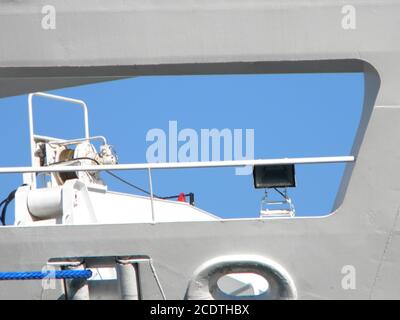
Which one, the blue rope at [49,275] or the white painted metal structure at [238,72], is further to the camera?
the white painted metal structure at [238,72]

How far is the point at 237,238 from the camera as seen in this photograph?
7496mm

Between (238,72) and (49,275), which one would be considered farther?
(238,72)

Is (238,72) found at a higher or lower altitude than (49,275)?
higher

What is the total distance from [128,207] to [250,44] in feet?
9.73

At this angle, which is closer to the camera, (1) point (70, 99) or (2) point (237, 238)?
(2) point (237, 238)

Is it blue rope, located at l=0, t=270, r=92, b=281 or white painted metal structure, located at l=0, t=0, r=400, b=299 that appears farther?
white painted metal structure, located at l=0, t=0, r=400, b=299

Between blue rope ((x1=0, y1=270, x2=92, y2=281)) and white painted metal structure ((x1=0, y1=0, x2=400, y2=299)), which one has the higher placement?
white painted metal structure ((x1=0, y1=0, x2=400, y2=299))

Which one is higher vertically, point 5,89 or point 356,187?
point 5,89

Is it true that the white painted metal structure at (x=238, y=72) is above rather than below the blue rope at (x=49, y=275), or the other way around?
above
